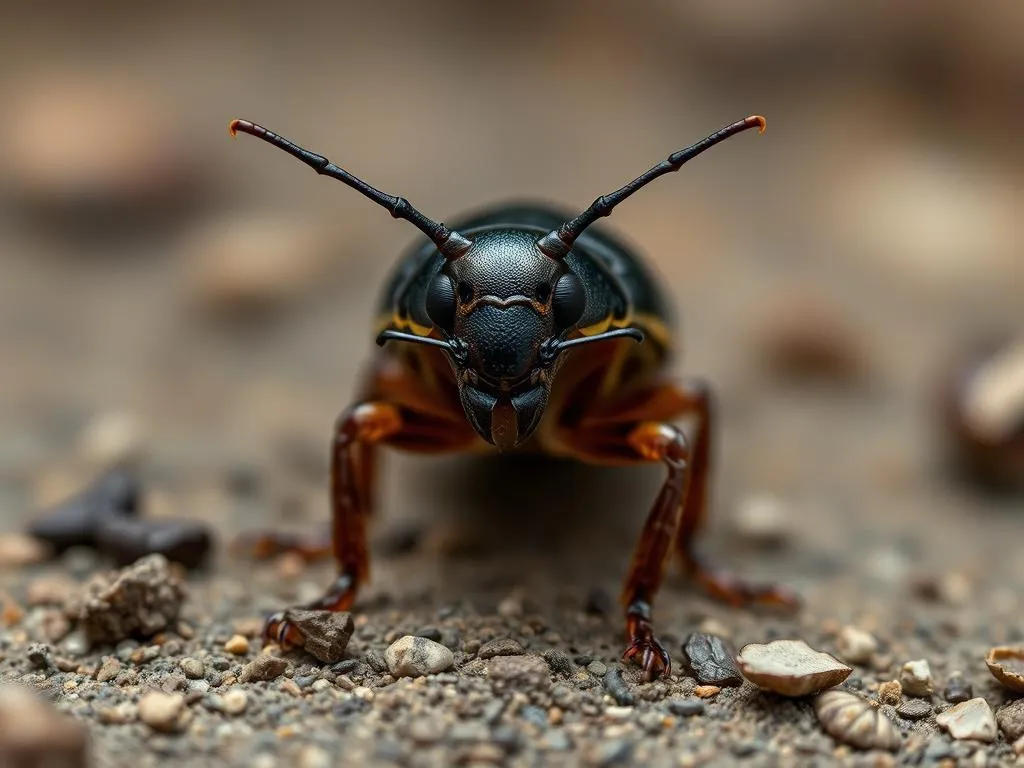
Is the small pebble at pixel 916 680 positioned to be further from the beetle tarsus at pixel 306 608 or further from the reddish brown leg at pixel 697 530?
the beetle tarsus at pixel 306 608

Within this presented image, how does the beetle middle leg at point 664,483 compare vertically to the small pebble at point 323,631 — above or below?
above

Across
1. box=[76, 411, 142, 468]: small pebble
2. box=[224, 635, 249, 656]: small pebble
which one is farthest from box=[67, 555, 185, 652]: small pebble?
box=[76, 411, 142, 468]: small pebble

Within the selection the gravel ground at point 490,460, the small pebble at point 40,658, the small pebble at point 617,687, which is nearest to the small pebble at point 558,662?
the gravel ground at point 490,460

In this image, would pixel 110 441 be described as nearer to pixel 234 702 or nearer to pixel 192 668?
pixel 192 668

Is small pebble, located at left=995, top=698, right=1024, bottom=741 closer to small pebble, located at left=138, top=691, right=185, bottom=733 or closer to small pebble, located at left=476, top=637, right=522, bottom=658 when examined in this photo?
small pebble, located at left=476, top=637, right=522, bottom=658

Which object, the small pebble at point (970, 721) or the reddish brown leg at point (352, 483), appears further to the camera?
the reddish brown leg at point (352, 483)

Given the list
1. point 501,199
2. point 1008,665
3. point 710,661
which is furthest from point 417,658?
point 501,199
